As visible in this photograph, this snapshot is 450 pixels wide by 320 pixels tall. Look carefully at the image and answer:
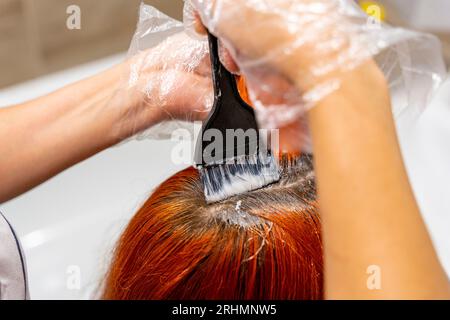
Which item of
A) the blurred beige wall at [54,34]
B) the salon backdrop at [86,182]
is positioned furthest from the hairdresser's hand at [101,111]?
the blurred beige wall at [54,34]

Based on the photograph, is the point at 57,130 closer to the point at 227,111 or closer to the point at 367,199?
the point at 227,111

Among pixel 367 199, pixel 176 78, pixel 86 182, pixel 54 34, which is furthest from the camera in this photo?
pixel 54 34

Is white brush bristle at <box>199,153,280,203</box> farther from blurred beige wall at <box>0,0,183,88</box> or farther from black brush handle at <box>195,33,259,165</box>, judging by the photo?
blurred beige wall at <box>0,0,183,88</box>

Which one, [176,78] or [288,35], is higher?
[288,35]

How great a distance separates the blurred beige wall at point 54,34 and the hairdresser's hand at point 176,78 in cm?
66

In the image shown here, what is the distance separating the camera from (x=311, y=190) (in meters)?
0.72

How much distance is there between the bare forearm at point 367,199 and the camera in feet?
1.58

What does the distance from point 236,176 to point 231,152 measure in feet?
0.10

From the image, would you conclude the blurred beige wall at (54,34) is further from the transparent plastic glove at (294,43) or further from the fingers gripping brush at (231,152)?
the transparent plastic glove at (294,43)

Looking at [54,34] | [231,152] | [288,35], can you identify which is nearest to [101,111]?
[231,152]

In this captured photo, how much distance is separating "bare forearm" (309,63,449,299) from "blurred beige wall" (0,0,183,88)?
40.4 inches

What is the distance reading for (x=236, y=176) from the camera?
70cm

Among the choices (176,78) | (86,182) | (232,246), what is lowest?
(86,182)

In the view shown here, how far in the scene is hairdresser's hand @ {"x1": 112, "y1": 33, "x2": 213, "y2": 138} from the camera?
78cm
